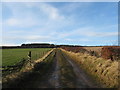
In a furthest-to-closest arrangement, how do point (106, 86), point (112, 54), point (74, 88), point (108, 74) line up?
point (112, 54) → point (108, 74) → point (106, 86) → point (74, 88)

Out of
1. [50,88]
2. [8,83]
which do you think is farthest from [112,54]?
[8,83]

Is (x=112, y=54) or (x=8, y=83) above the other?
(x=112, y=54)

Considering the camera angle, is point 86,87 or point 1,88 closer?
point 1,88

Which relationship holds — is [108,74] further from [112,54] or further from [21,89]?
[112,54]

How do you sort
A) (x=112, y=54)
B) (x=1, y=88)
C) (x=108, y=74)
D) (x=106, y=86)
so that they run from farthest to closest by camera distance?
(x=112, y=54)
(x=108, y=74)
(x=106, y=86)
(x=1, y=88)

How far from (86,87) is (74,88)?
760 millimetres

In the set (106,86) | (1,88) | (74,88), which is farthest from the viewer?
(106,86)

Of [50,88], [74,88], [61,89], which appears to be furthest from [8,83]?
[74,88]

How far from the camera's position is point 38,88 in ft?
30.6

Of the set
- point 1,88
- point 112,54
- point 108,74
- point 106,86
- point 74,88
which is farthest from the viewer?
point 112,54

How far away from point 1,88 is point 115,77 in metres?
7.34

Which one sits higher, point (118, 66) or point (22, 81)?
point (118, 66)

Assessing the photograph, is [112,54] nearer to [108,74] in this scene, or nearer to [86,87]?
[108,74]

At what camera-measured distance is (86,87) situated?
9.35 meters
